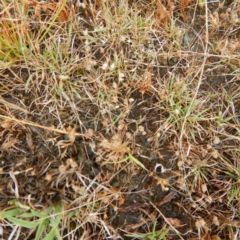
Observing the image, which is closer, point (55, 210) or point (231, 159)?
point (55, 210)

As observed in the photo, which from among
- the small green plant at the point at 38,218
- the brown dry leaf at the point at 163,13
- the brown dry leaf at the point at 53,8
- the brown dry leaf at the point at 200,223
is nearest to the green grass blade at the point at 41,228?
the small green plant at the point at 38,218

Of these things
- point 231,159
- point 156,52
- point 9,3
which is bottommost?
point 231,159

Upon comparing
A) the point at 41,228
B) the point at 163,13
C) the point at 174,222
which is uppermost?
the point at 163,13

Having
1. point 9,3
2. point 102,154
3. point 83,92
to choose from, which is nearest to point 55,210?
point 102,154

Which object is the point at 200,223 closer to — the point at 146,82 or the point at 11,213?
the point at 146,82

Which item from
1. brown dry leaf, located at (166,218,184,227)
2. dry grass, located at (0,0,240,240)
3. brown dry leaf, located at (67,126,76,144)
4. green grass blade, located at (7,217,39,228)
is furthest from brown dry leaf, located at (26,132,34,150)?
brown dry leaf, located at (166,218,184,227)

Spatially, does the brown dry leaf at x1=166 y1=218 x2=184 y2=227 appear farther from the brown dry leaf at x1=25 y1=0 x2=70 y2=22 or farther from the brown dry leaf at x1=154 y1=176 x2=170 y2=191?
the brown dry leaf at x1=25 y1=0 x2=70 y2=22

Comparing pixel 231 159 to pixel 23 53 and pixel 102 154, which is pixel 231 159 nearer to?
pixel 102 154

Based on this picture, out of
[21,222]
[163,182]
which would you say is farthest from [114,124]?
[21,222]

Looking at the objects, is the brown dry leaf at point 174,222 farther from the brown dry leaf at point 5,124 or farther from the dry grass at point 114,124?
the brown dry leaf at point 5,124
